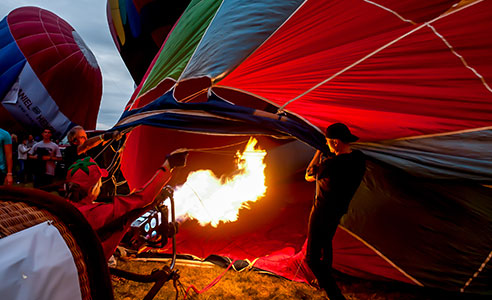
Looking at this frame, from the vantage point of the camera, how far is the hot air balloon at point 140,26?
519cm

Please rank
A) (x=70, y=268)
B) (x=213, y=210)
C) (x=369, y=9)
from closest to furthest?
1. (x=70, y=268)
2. (x=369, y=9)
3. (x=213, y=210)

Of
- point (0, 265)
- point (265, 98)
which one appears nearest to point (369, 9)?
point (265, 98)

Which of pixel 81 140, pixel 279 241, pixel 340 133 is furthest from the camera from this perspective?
pixel 279 241

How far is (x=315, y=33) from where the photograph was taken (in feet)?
7.93

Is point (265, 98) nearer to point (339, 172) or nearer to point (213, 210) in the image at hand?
point (339, 172)

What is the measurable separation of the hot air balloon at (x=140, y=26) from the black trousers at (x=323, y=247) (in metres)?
4.65

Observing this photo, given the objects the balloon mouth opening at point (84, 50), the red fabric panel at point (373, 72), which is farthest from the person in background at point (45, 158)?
the balloon mouth opening at point (84, 50)

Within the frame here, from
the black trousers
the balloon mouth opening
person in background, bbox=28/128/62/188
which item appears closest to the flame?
the black trousers

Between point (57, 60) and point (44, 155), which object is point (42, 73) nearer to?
point (57, 60)

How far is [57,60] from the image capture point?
9156 mm

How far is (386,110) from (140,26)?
189 inches

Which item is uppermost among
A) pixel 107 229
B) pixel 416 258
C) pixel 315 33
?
pixel 315 33

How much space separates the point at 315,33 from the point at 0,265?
2.47 m

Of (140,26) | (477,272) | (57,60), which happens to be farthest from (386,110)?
(57,60)
